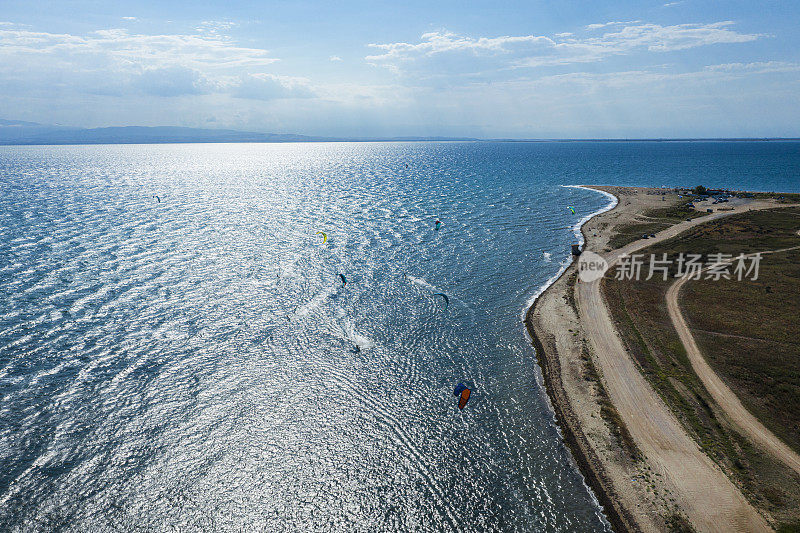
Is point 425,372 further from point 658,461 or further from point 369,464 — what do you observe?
point 658,461

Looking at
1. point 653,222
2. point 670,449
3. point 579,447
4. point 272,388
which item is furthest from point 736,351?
point 653,222

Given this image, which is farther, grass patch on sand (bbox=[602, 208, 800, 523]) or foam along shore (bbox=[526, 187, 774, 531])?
grass patch on sand (bbox=[602, 208, 800, 523])

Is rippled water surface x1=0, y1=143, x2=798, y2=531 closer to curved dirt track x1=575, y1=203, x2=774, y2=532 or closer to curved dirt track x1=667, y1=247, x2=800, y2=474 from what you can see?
curved dirt track x1=575, y1=203, x2=774, y2=532

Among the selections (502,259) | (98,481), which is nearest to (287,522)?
(98,481)

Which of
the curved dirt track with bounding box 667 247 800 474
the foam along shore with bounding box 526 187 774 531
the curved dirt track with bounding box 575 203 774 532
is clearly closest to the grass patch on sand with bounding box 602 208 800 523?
the curved dirt track with bounding box 667 247 800 474

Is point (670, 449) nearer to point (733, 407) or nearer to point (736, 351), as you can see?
point (733, 407)

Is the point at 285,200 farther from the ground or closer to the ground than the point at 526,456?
farther from the ground

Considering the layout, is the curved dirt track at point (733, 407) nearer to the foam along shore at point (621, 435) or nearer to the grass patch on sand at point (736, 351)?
the grass patch on sand at point (736, 351)
